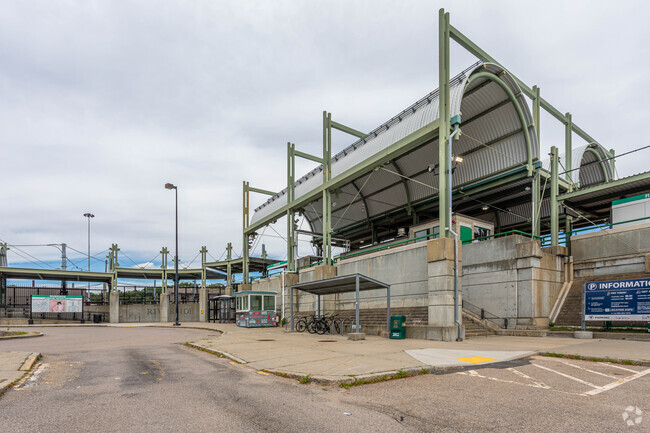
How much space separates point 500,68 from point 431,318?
15.1 m

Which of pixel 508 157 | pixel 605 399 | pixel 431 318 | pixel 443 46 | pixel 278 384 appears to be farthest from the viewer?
pixel 508 157

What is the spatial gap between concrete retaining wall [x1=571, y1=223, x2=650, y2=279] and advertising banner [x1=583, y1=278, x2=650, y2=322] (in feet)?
18.1

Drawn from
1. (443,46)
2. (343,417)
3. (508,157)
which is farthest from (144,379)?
(508,157)

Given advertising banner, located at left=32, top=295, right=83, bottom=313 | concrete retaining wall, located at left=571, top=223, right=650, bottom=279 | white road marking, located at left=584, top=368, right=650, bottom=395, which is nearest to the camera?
white road marking, located at left=584, top=368, right=650, bottom=395

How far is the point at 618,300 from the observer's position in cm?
1580

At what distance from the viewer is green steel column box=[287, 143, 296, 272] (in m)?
37.8

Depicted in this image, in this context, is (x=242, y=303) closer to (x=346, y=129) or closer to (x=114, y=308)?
(x=346, y=129)

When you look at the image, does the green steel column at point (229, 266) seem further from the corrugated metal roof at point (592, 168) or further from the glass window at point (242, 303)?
the corrugated metal roof at point (592, 168)

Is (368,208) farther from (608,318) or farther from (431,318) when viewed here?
(608,318)

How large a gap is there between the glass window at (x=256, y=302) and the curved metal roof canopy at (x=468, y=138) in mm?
10086

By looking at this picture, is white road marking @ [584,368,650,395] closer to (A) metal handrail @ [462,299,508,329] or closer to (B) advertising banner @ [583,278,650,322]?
A: (B) advertising banner @ [583,278,650,322]

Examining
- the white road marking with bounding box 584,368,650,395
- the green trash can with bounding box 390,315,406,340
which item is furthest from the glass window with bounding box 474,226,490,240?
the white road marking with bounding box 584,368,650,395

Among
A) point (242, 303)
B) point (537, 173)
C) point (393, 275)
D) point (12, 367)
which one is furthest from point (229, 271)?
point (12, 367)

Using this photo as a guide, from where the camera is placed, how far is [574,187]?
99.1 ft
